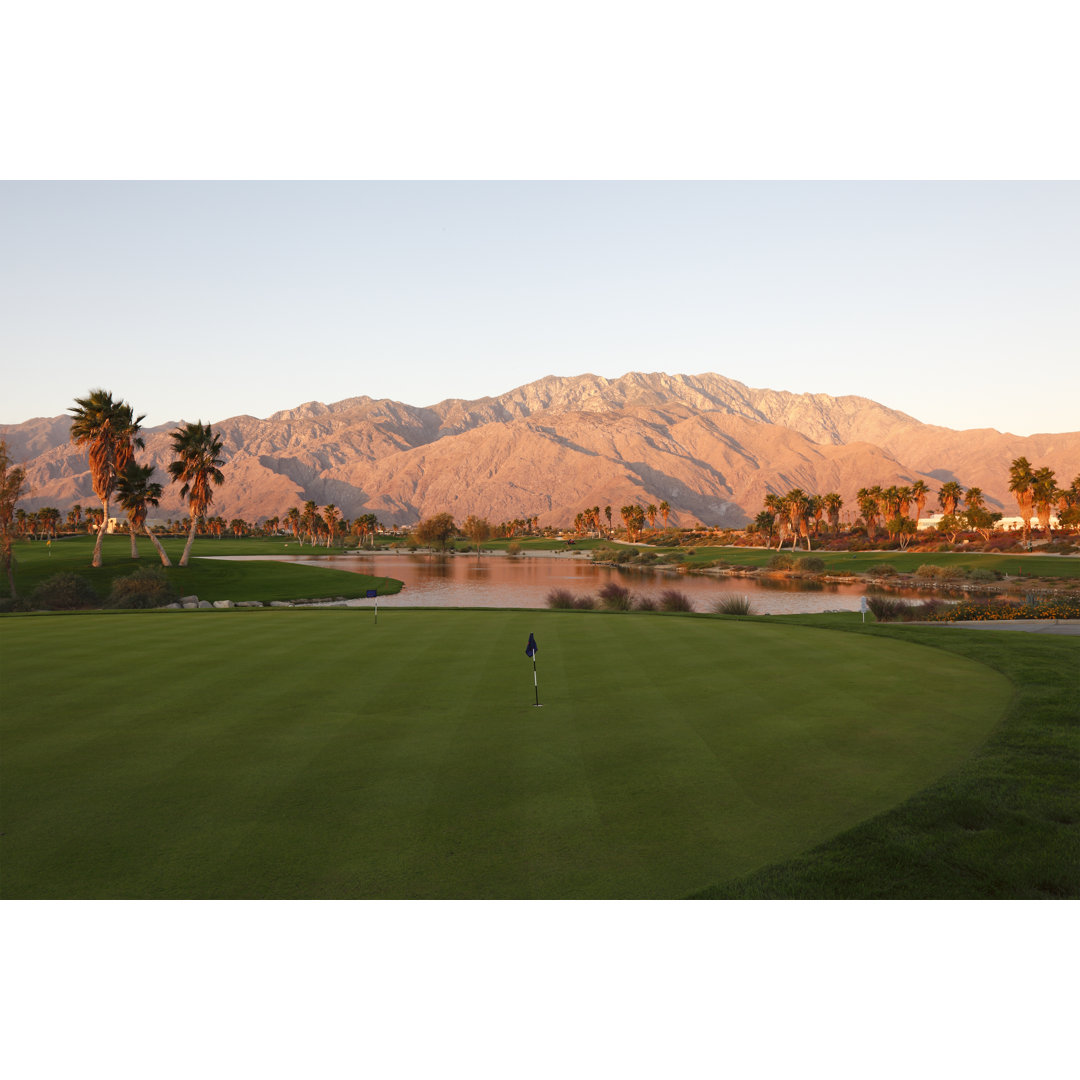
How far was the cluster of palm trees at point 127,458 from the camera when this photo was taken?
2154 inches

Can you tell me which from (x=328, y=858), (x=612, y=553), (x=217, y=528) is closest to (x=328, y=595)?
(x=328, y=858)

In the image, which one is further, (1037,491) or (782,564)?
(1037,491)

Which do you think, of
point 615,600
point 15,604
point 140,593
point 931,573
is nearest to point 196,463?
point 140,593

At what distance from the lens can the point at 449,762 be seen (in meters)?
7.47

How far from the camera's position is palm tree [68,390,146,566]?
5450 cm

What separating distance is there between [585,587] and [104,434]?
4261 cm

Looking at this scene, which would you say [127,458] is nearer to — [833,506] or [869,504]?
[869,504]

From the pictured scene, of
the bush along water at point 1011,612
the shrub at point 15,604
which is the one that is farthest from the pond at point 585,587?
the shrub at point 15,604

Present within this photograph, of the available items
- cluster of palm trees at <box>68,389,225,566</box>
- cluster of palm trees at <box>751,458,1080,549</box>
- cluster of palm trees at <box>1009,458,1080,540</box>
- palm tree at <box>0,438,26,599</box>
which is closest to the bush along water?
palm tree at <box>0,438,26,599</box>

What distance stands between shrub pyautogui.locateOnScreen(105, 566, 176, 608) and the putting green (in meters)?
24.7

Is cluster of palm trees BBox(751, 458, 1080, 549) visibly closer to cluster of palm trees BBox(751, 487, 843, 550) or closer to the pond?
cluster of palm trees BBox(751, 487, 843, 550)

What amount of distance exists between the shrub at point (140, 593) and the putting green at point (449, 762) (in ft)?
80.9

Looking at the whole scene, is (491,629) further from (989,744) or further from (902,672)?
(989,744)
